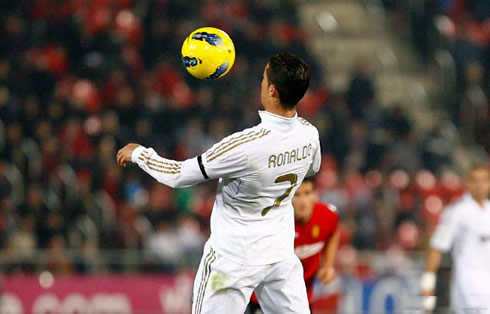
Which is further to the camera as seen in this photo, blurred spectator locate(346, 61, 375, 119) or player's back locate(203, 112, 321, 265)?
blurred spectator locate(346, 61, 375, 119)

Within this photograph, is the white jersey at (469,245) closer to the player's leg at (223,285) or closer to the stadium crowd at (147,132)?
the player's leg at (223,285)

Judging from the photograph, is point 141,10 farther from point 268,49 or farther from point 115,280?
point 115,280

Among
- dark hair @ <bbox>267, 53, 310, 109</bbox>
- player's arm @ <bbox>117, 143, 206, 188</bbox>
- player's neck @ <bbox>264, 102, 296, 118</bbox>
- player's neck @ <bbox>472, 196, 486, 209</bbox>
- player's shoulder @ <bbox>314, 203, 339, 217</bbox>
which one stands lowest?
player's neck @ <bbox>472, 196, 486, 209</bbox>

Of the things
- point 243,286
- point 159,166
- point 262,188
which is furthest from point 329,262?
point 159,166

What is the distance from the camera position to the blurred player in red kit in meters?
6.91

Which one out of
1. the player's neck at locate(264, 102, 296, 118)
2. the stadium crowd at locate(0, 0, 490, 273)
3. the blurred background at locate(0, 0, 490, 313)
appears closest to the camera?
the player's neck at locate(264, 102, 296, 118)

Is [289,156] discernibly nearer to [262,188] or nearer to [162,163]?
[262,188]

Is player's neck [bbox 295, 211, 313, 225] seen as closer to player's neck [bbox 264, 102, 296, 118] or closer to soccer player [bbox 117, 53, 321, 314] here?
soccer player [bbox 117, 53, 321, 314]

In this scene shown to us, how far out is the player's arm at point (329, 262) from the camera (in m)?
6.86

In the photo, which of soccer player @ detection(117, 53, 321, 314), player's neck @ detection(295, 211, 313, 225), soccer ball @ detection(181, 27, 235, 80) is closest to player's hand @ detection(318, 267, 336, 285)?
player's neck @ detection(295, 211, 313, 225)

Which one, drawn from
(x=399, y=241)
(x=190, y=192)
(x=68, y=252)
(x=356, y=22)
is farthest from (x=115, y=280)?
(x=356, y=22)

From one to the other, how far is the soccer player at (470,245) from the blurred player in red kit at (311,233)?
5.14 ft

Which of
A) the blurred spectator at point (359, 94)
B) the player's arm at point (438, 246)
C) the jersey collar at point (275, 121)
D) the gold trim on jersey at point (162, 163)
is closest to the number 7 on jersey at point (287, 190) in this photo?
the jersey collar at point (275, 121)

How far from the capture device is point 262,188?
5254mm
